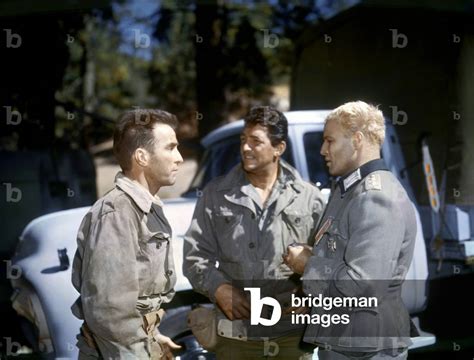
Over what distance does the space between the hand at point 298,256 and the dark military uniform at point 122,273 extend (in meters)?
0.46

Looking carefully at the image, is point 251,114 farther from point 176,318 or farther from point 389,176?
point 176,318

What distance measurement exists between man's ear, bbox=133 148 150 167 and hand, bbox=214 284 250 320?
662mm

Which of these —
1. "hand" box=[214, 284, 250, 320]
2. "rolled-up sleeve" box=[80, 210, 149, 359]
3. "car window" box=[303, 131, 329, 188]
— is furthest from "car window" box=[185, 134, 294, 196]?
"rolled-up sleeve" box=[80, 210, 149, 359]

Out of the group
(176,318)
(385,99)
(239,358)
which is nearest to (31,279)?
(176,318)

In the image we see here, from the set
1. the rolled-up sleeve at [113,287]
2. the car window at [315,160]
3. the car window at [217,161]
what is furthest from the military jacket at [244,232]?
the car window at [217,161]

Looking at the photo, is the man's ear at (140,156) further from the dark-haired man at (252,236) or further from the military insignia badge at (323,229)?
the military insignia badge at (323,229)

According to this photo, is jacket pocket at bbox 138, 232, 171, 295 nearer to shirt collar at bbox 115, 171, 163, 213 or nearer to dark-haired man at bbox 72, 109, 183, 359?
dark-haired man at bbox 72, 109, 183, 359

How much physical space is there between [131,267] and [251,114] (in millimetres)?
916

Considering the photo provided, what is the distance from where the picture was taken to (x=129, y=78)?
14953 millimetres

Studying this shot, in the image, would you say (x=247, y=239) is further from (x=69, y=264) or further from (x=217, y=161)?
(x=217, y=161)

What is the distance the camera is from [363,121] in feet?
7.59

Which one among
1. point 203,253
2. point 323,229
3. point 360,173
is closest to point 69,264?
point 203,253

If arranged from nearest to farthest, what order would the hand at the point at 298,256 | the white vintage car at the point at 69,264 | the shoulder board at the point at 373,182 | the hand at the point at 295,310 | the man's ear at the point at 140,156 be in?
the shoulder board at the point at 373,182 → the man's ear at the point at 140,156 → the hand at the point at 298,256 → the hand at the point at 295,310 → the white vintage car at the point at 69,264

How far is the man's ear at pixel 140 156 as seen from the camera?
2.37 m
